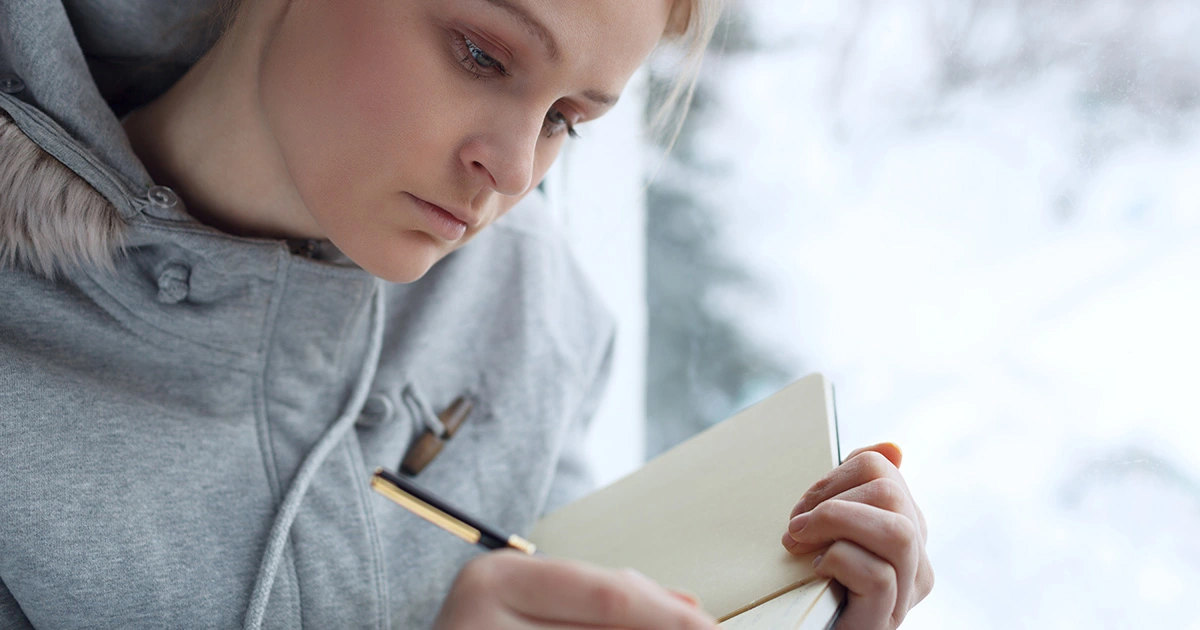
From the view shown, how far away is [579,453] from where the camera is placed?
93 centimetres

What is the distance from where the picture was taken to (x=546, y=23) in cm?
50

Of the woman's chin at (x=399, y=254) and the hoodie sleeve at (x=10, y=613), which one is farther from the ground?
the woman's chin at (x=399, y=254)

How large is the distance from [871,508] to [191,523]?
1.60 ft

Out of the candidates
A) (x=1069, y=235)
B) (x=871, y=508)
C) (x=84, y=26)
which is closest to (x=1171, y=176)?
(x=1069, y=235)

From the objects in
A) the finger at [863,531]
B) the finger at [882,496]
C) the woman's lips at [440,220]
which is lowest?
the finger at [863,531]

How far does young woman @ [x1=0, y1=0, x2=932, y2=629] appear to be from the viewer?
20.2 inches

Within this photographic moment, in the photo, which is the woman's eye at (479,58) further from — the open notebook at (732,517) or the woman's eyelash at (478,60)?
the open notebook at (732,517)

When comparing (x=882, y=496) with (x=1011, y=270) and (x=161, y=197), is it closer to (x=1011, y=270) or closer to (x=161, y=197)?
(x=1011, y=270)

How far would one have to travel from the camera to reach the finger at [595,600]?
0.35 meters

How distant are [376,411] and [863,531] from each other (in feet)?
1.52

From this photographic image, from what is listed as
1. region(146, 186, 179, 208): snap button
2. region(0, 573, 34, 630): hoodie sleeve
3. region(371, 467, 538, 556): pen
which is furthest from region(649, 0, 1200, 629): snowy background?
region(0, 573, 34, 630): hoodie sleeve

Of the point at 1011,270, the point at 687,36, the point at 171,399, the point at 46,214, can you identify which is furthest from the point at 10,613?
the point at 1011,270

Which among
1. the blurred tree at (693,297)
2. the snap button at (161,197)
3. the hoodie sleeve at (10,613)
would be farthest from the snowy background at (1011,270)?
the hoodie sleeve at (10,613)

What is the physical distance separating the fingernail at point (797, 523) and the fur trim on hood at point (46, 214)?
20.3 inches
